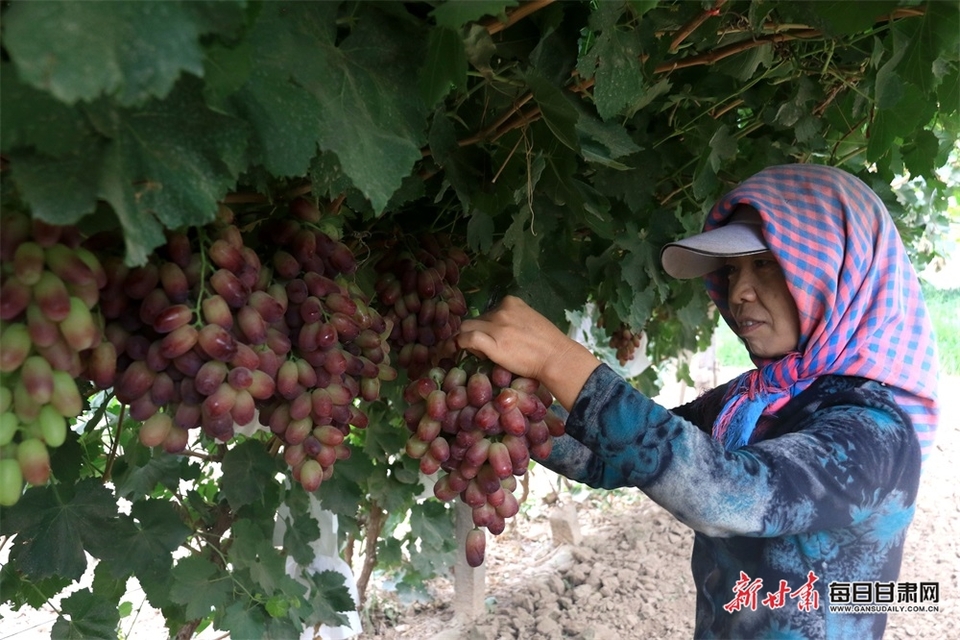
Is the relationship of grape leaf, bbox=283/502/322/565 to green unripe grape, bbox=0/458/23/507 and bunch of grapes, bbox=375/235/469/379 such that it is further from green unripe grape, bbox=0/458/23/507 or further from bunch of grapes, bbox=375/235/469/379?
green unripe grape, bbox=0/458/23/507

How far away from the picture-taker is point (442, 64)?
3.08ft

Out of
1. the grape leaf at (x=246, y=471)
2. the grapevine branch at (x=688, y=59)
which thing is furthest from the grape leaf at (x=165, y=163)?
the grape leaf at (x=246, y=471)

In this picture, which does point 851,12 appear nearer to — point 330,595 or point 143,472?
point 330,595

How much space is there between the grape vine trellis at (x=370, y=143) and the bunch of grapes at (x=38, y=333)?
18 mm

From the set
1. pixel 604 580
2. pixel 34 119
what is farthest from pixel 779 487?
pixel 604 580

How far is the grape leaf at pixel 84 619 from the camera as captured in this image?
145 centimetres

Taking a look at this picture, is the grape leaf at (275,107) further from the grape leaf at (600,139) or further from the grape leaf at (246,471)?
the grape leaf at (246,471)

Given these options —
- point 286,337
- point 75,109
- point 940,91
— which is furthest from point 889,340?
point 75,109

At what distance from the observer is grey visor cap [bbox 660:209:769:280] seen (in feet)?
5.03

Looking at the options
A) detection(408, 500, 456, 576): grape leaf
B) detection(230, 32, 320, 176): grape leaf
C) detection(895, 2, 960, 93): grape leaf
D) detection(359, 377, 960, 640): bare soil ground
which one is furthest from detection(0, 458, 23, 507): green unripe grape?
detection(359, 377, 960, 640): bare soil ground

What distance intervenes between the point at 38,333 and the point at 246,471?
0.85m

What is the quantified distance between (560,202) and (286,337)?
1.76 ft

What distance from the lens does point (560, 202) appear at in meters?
1.29

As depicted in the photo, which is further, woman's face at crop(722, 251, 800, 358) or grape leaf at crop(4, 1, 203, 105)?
woman's face at crop(722, 251, 800, 358)
